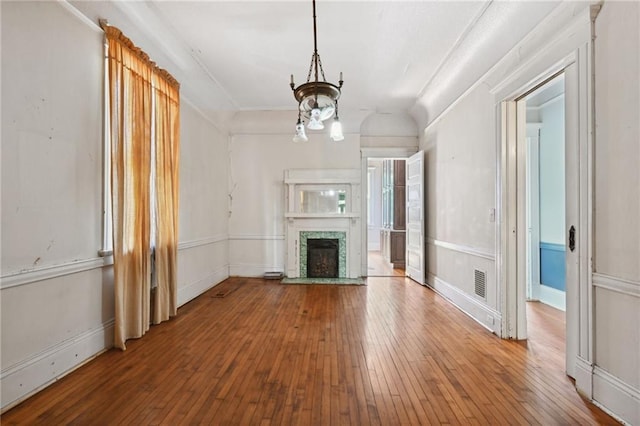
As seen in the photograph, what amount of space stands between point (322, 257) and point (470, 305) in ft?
9.05

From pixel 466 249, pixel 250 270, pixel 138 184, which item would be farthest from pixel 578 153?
pixel 250 270

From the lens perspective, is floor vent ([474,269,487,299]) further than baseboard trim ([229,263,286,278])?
No

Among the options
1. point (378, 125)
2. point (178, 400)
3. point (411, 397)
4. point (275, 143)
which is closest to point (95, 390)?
point (178, 400)

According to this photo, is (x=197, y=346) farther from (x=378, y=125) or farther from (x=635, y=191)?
(x=378, y=125)

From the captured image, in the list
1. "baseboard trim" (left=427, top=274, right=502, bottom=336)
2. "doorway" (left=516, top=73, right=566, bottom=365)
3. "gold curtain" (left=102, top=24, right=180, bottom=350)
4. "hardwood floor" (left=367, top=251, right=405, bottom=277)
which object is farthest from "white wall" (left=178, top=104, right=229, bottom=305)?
"doorway" (left=516, top=73, right=566, bottom=365)

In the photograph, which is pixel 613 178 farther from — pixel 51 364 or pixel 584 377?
pixel 51 364

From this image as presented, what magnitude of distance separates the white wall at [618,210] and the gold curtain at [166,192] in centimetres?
374

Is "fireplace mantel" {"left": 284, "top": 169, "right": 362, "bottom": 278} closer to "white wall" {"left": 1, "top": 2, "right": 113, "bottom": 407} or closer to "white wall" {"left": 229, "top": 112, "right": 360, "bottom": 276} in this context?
"white wall" {"left": 229, "top": 112, "right": 360, "bottom": 276}

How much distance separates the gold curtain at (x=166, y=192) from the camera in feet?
10.7

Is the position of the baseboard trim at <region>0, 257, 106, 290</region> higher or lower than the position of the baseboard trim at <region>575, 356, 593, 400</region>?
higher

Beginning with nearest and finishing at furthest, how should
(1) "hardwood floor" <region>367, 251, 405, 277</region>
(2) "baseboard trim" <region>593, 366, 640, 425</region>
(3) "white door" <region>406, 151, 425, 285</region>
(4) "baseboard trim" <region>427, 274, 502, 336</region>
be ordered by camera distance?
(2) "baseboard trim" <region>593, 366, 640, 425</region>, (4) "baseboard trim" <region>427, 274, 502, 336</region>, (3) "white door" <region>406, 151, 425, 285</region>, (1) "hardwood floor" <region>367, 251, 405, 277</region>

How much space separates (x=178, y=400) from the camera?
1932mm

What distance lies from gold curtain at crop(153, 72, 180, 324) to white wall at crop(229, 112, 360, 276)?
7.14 feet

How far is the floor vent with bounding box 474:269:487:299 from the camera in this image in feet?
10.9
